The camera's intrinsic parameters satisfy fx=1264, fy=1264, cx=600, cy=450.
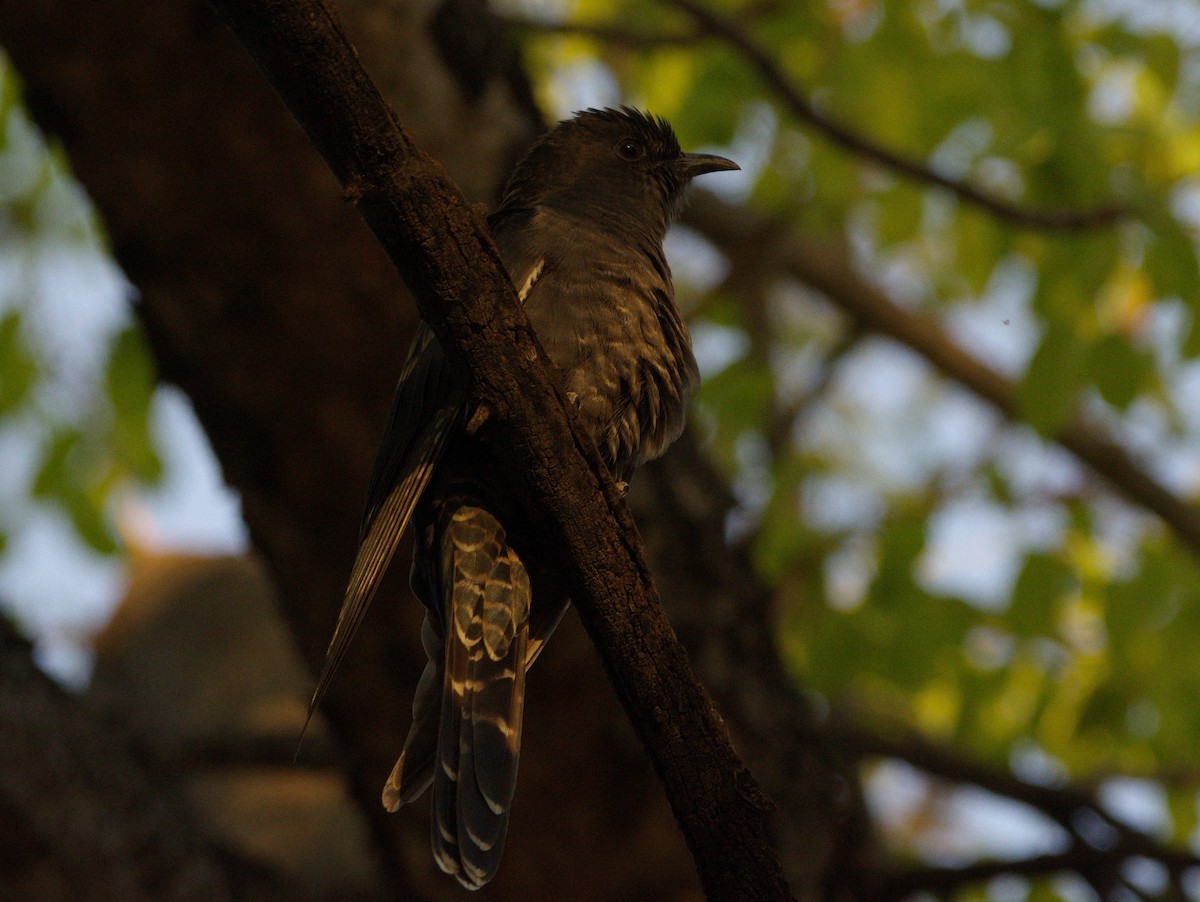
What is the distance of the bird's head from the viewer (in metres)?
3.51

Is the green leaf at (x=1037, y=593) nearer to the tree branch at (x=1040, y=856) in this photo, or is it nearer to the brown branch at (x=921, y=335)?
the tree branch at (x=1040, y=856)

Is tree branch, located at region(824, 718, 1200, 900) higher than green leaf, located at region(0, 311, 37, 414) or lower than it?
lower

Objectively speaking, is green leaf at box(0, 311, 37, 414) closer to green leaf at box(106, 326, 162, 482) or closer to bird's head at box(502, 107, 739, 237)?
green leaf at box(106, 326, 162, 482)

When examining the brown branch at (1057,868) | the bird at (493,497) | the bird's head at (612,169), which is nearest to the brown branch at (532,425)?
the bird at (493,497)

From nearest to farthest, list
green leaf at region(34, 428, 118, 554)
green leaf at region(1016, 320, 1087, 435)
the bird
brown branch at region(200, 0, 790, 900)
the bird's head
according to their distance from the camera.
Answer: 1. brown branch at region(200, 0, 790, 900)
2. the bird
3. the bird's head
4. green leaf at region(1016, 320, 1087, 435)
5. green leaf at region(34, 428, 118, 554)

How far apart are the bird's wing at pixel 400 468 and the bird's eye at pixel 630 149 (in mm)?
1147

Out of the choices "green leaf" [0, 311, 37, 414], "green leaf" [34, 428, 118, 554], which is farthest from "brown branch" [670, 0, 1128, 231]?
"green leaf" [34, 428, 118, 554]

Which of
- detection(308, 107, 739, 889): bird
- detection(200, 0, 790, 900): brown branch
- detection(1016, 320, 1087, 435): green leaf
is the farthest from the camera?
detection(1016, 320, 1087, 435): green leaf

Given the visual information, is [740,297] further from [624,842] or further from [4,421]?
[4,421]

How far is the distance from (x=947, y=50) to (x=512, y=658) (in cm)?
338

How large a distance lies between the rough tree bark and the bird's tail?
1181mm

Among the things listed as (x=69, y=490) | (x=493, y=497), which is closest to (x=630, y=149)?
(x=493, y=497)

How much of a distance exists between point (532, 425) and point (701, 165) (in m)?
2.05

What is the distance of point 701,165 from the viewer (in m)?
3.88
